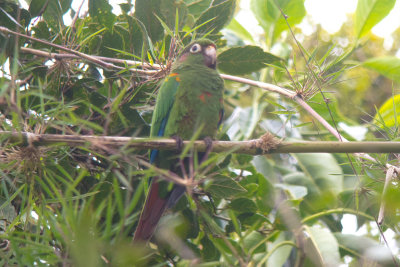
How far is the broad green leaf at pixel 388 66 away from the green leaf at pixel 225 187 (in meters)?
0.89

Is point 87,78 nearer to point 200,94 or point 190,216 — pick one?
point 200,94

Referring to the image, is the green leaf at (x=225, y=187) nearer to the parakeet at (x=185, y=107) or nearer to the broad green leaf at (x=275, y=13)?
the parakeet at (x=185, y=107)

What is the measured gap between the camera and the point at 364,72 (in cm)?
418

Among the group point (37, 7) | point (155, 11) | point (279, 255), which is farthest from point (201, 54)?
point (279, 255)

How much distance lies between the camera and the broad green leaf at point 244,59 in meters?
2.08

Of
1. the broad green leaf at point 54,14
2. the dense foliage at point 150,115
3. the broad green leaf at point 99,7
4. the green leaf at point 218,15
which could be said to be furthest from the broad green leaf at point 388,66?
the broad green leaf at point 54,14

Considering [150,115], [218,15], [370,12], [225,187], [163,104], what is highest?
[370,12]

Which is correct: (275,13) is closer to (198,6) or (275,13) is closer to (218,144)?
(198,6)

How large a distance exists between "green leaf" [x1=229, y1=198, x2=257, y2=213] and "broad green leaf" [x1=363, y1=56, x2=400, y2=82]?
34.9 inches

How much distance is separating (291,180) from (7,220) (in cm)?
177

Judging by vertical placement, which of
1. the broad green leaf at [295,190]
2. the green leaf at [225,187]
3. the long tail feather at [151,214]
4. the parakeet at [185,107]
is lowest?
the broad green leaf at [295,190]

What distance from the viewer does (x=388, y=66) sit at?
201 cm

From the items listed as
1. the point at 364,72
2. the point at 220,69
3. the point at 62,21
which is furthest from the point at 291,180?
the point at 364,72

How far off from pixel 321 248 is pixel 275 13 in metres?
1.50
